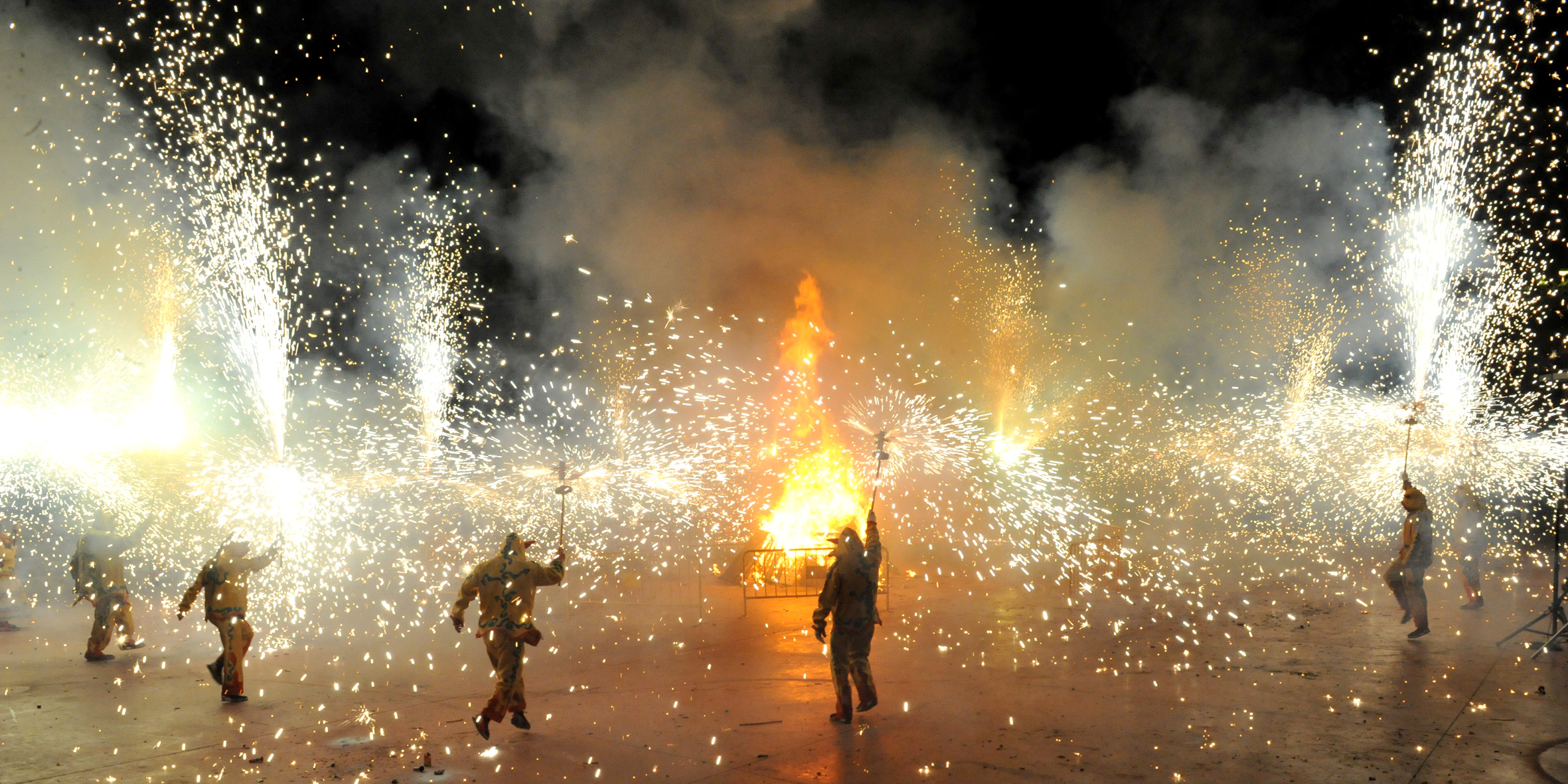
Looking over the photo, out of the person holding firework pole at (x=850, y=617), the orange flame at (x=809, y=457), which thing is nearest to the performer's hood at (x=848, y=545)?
the person holding firework pole at (x=850, y=617)

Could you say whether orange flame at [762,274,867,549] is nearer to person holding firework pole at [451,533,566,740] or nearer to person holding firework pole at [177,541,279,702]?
person holding firework pole at [451,533,566,740]

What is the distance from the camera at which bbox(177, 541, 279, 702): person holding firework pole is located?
6715mm

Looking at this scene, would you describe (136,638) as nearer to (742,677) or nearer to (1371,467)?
(742,677)

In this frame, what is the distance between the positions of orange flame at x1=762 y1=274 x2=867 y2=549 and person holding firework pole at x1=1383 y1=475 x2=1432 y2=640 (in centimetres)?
711

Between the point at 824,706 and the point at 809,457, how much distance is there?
10.2 meters

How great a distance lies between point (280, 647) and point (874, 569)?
6306mm

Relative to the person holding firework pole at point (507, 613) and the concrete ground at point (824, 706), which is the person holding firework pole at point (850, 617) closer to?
the concrete ground at point (824, 706)

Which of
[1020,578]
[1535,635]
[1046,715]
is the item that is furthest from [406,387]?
[1535,635]

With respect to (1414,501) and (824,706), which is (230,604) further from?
(1414,501)

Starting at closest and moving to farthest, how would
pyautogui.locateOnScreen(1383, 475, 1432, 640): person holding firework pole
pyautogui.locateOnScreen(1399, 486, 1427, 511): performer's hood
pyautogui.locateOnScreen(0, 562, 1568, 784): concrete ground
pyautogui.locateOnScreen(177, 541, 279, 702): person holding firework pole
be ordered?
Result: pyautogui.locateOnScreen(0, 562, 1568, 784): concrete ground, pyautogui.locateOnScreen(177, 541, 279, 702): person holding firework pole, pyautogui.locateOnScreen(1383, 475, 1432, 640): person holding firework pole, pyautogui.locateOnScreen(1399, 486, 1427, 511): performer's hood

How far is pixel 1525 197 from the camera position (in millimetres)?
13812

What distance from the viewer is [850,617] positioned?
20.4ft

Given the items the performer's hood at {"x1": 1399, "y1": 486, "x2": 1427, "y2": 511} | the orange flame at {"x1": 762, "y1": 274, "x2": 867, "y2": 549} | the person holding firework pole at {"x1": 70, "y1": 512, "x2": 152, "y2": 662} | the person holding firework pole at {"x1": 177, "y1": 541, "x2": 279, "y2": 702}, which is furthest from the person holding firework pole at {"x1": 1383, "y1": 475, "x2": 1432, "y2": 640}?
the person holding firework pole at {"x1": 70, "y1": 512, "x2": 152, "y2": 662}

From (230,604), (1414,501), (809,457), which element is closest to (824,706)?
(230,604)
